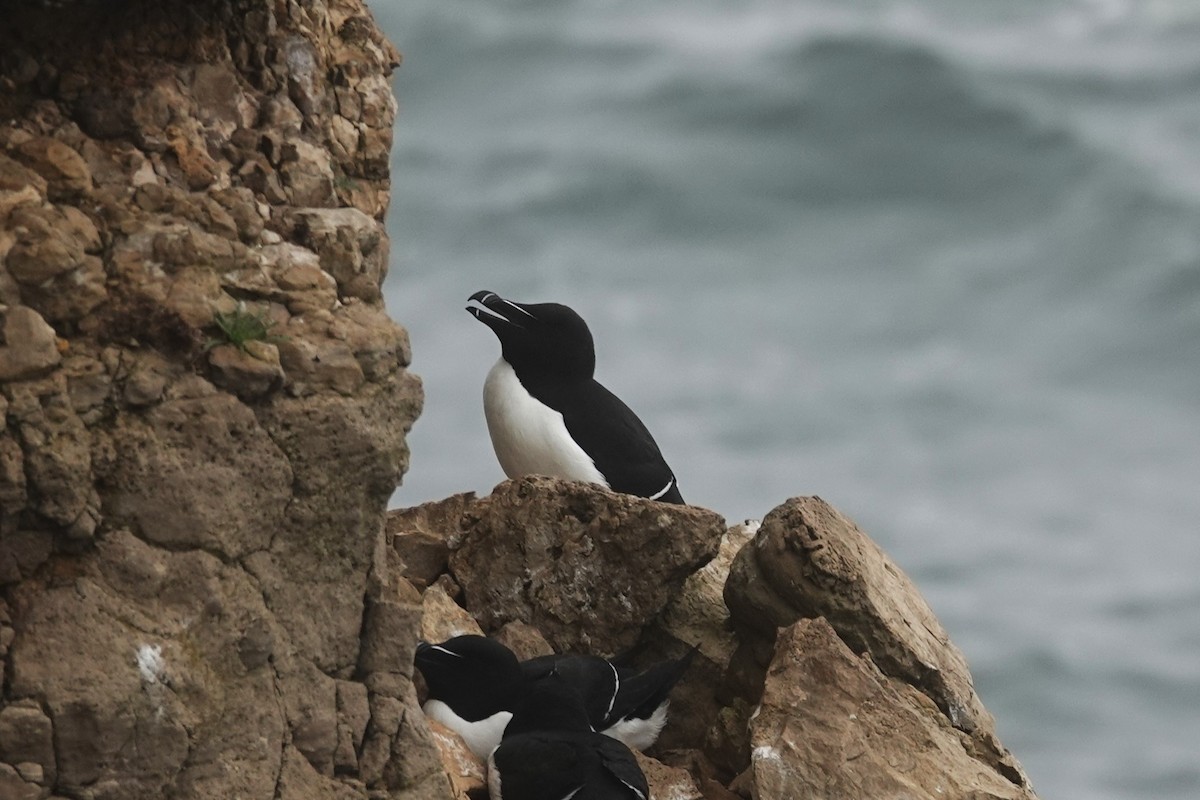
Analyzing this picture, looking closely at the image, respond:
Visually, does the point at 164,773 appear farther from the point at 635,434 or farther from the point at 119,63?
the point at 635,434

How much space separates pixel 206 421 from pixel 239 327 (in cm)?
31

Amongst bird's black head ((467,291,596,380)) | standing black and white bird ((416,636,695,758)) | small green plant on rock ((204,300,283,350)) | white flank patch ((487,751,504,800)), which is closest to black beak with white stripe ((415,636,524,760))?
standing black and white bird ((416,636,695,758))

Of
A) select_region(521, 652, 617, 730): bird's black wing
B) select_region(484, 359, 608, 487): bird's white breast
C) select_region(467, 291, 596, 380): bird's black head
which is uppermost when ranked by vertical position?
select_region(467, 291, 596, 380): bird's black head

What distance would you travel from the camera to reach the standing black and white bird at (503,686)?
8047mm

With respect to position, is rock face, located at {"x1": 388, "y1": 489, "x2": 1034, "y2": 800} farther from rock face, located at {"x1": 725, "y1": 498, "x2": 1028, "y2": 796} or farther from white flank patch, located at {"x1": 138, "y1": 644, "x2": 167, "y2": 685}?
white flank patch, located at {"x1": 138, "y1": 644, "x2": 167, "y2": 685}

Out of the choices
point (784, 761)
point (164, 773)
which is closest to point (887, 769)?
point (784, 761)

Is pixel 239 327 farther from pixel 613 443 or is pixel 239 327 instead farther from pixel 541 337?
pixel 613 443

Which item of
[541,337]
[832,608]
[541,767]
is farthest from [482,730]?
[541,337]

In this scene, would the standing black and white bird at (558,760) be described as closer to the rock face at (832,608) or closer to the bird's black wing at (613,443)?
the rock face at (832,608)

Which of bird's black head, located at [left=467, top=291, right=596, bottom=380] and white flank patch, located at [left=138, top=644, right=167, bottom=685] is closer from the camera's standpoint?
white flank patch, located at [left=138, top=644, right=167, bottom=685]

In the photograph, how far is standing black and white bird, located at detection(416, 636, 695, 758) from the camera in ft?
26.4

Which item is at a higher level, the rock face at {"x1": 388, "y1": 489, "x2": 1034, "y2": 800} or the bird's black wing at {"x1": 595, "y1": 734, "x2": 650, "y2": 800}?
the rock face at {"x1": 388, "y1": 489, "x2": 1034, "y2": 800}

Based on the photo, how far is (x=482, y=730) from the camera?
26.5ft

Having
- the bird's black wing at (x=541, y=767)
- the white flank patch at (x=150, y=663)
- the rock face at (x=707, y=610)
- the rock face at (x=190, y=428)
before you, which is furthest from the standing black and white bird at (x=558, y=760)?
the white flank patch at (x=150, y=663)
